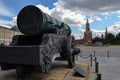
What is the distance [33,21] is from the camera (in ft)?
32.1

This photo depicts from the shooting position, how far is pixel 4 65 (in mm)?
9414

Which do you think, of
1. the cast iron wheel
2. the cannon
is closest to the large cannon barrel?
the cannon

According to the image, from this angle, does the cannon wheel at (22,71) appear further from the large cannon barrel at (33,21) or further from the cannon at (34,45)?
the large cannon barrel at (33,21)

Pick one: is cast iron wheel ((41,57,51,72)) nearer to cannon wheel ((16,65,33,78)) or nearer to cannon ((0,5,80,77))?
cannon ((0,5,80,77))

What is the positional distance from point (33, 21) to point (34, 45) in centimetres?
105

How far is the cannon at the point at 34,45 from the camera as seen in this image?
27.8 feet

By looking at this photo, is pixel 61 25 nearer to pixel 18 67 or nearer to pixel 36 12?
pixel 36 12

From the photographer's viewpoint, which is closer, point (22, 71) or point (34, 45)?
point (22, 71)

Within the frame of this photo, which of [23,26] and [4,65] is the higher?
[23,26]

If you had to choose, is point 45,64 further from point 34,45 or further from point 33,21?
point 33,21

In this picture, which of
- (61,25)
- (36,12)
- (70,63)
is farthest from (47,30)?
(70,63)

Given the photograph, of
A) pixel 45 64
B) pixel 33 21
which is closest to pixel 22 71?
pixel 45 64

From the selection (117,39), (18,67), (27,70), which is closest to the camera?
(18,67)

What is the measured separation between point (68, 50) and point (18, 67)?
3230 millimetres
